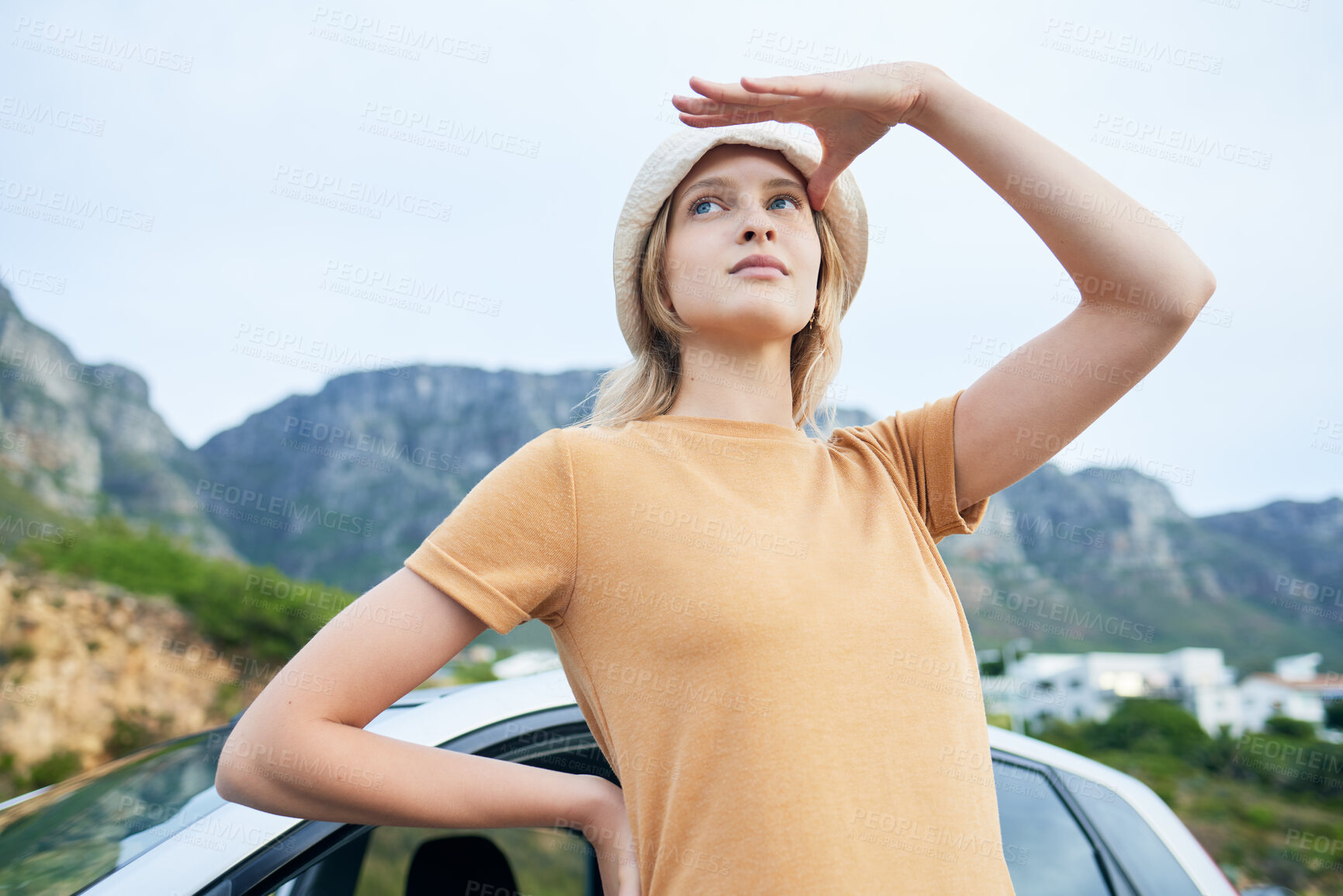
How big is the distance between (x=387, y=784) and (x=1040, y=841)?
1.61 meters

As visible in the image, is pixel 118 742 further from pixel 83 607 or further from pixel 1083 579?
pixel 1083 579

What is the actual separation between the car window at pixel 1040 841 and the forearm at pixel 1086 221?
116 centimetres

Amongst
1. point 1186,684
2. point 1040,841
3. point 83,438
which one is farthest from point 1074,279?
point 1186,684

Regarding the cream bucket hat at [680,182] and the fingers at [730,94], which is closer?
the fingers at [730,94]

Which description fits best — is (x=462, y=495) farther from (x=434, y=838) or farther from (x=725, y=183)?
(x=725, y=183)

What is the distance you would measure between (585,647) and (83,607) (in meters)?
17.2

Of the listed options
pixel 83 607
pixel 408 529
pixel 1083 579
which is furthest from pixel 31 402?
pixel 1083 579

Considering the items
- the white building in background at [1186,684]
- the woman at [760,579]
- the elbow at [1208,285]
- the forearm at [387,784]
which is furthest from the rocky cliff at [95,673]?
the white building in background at [1186,684]

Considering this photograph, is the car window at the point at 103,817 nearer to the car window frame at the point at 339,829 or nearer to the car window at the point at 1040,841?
the car window frame at the point at 339,829

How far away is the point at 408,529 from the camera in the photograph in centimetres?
6156

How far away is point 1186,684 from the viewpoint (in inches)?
1881

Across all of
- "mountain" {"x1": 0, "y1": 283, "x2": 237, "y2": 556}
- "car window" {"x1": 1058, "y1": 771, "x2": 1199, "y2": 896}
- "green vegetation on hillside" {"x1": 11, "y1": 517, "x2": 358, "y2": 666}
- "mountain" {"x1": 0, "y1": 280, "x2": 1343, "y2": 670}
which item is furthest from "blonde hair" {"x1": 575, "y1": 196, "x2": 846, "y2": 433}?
"mountain" {"x1": 0, "y1": 280, "x2": 1343, "y2": 670}

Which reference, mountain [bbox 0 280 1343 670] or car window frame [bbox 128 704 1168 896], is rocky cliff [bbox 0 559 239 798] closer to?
car window frame [bbox 128 704 1168 896]

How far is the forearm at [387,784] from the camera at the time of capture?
3.25 ft
